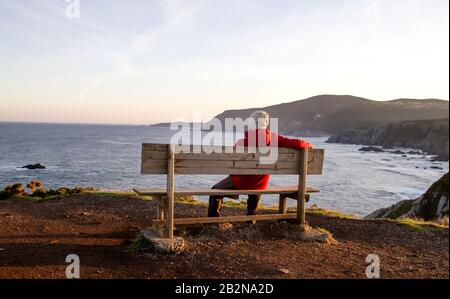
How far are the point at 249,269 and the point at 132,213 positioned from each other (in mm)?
4348

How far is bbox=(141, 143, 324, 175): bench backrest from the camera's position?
20.0 ft

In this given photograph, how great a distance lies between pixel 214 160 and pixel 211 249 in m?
1.34

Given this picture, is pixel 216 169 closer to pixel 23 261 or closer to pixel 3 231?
pixel 23 261

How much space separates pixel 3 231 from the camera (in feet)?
23.3

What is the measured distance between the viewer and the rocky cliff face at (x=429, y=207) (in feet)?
60.3

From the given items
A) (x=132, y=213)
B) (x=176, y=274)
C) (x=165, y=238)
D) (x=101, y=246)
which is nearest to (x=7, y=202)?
(x=132, y=213)

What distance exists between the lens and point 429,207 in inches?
750

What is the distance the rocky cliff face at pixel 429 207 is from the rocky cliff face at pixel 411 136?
72103 mm

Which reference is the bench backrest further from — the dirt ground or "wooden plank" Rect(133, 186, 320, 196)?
the dirt ground

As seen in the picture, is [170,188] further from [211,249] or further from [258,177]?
[258,177]

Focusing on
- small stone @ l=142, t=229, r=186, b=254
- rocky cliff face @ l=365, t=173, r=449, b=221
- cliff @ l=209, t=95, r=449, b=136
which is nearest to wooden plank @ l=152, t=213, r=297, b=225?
small stone @ l=142, t=229, r=186, b=254

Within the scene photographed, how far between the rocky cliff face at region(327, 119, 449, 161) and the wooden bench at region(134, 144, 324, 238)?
8748cm

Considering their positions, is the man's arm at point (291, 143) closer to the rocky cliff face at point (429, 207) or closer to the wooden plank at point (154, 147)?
the wooden plank at point (154, 147)

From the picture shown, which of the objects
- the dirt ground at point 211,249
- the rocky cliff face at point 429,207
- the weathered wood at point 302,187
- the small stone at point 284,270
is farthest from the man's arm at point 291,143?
the rocky cliff face at point 429,207
